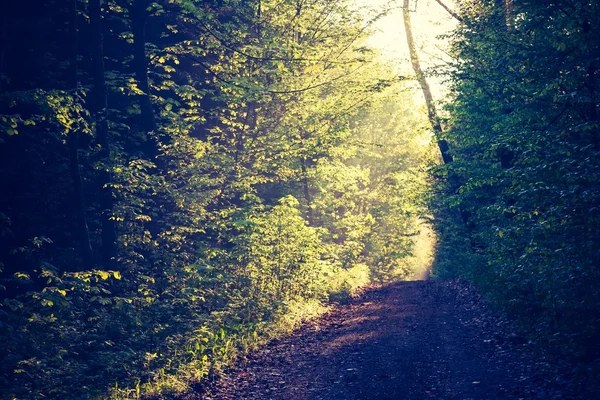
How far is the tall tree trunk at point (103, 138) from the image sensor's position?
1307 cm

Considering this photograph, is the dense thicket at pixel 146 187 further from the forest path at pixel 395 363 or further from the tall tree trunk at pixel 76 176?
the forest path at pixel 395 363

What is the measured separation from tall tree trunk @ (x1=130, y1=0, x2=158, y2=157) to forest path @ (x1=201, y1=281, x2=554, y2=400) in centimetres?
813

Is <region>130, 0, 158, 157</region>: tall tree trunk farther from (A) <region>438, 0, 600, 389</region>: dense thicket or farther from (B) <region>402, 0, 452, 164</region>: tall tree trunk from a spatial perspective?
(B) <region>402, 0, 452, 164</region>: tall tree trunk

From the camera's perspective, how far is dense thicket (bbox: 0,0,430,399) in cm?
933

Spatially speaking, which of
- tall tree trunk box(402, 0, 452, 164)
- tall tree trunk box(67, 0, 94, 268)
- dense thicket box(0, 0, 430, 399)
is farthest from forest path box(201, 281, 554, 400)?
tall tree trunk box(402, 0, 452, 164)

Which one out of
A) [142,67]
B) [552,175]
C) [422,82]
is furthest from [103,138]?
[422,82]

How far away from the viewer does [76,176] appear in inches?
494

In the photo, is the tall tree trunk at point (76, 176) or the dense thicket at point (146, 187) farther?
the tall tree trunk at point (76, 176)

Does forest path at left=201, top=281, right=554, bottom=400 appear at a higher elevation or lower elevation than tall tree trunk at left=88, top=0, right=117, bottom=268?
lower

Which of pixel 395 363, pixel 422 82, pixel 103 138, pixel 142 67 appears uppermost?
pixel 422 82

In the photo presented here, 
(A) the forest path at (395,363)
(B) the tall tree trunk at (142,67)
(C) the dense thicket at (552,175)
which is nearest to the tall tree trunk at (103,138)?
(B) the tall tree trunk at (142,67)

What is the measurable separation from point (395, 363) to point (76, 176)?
29.9 ft

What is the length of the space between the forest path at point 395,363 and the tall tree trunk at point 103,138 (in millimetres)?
5190

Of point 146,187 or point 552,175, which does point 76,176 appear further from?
point 552,175
